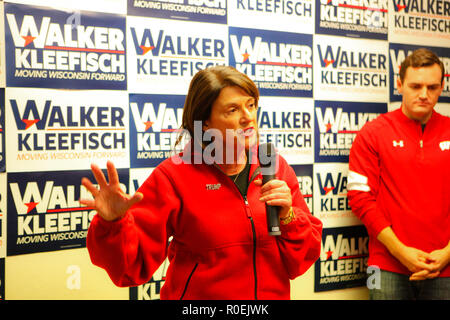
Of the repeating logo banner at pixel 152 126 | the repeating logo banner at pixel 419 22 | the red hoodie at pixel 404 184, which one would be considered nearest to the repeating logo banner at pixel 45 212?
the repeating logo banner at pixel 152 126

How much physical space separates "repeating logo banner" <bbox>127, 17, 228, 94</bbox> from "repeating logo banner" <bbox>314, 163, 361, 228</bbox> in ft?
2.94

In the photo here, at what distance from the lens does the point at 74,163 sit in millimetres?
1849

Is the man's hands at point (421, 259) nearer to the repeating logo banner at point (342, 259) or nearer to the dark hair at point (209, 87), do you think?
the repeating logo banner at point (342, 259)

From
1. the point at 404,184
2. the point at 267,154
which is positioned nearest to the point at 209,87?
the point at 267,154

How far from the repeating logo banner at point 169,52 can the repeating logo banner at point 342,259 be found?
4.07 feet

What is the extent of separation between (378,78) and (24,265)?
226 cm

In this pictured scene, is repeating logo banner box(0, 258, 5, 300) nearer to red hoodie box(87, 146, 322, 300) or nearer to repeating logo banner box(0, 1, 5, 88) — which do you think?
repeating logo banner box(0, 1, 5, 88)

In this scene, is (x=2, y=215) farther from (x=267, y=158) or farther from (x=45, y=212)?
(x=267, y=158)

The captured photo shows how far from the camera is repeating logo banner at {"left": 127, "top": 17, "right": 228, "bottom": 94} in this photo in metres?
1.96

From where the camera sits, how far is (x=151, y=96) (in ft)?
6.55

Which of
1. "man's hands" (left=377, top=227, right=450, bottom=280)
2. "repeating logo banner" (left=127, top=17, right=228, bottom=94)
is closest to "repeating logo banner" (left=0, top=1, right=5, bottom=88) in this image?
"repeating logo banner" (left=127, top=17, right=228, bottom=94)

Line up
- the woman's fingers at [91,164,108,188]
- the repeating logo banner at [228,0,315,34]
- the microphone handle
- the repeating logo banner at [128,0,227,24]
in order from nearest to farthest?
the woman's fingers at [91,164,108,188] < the microphone handle < the repeating logo banner at [128,0,227,24] < the repeating logo banner at [228,0,315,34]

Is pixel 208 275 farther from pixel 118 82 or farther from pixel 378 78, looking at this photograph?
pixel 378 78

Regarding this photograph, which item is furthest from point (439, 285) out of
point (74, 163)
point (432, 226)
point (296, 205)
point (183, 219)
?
point (74, 163)
